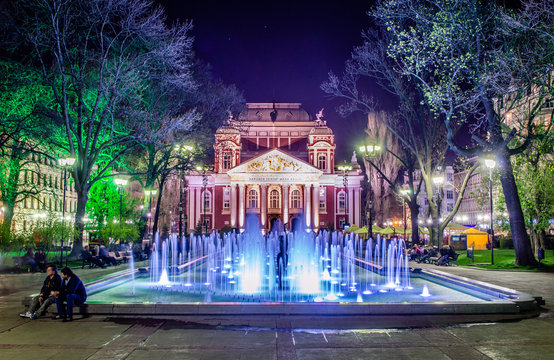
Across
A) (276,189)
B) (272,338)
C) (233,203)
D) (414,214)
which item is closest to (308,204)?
(276,189)

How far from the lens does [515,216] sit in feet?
66.6

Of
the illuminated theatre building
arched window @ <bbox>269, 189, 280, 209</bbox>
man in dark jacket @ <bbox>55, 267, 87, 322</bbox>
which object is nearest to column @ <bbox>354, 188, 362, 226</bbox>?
the illuminated theatre building

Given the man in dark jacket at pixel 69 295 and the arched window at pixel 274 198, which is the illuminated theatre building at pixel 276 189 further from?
the man in dark jacket at pixel 69 295

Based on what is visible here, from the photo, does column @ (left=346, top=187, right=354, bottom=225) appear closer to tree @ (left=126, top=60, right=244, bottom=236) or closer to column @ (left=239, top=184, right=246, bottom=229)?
column @ (left=239, top=184, right=246, bottom=229)

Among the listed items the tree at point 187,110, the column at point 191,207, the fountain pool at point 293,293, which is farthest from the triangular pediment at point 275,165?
the fountain pool at point 293,293

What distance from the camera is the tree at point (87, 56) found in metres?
22.7

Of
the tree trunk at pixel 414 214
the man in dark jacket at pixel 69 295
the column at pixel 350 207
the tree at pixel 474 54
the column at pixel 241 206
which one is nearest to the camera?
the man in dark jacket at pixel 69 295

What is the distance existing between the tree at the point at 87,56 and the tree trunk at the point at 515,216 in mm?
16639

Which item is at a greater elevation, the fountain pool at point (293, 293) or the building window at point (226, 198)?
the building window at point (226, 198)

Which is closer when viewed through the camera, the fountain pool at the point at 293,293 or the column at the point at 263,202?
the fountain pool at the point at 293,293

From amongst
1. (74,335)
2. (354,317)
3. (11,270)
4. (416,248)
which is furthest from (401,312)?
(416,248)

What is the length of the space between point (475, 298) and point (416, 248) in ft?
53.8

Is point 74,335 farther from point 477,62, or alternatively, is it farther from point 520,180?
point 520,180

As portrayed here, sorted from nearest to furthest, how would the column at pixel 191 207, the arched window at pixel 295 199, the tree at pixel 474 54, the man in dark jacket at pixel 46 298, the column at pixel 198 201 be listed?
the man in dark jacket at pixel 46 298, the tree at pixel 474 54, the column at pixel 191 207, the column at pixel 198 201, the arched window at pixel 295 199
